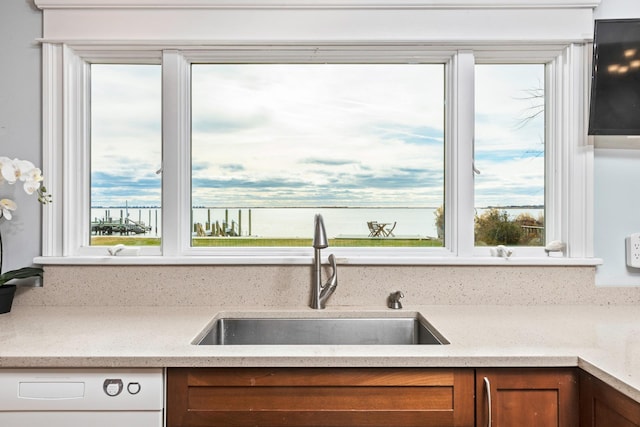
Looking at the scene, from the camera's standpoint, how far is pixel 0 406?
1.24 m

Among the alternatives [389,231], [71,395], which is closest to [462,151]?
[389,231]

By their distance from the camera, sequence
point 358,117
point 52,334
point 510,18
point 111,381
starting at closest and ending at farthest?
point 111,381, point 52,334, point 510,18, point 358,117

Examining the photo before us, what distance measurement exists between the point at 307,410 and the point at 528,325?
2.61 feet

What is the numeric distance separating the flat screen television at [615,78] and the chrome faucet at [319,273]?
112cm

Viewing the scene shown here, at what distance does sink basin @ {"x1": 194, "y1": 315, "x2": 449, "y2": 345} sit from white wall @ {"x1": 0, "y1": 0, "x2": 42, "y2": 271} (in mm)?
899

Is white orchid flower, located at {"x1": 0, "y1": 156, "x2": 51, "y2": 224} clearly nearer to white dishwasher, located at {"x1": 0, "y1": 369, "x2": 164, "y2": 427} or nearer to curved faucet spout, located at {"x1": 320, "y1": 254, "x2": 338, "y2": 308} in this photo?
white dishwasher, located at {"x1": 0, "y1": 369, "x2": 164, "y2": 427}

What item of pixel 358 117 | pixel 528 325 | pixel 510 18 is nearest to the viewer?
pixel 528 325

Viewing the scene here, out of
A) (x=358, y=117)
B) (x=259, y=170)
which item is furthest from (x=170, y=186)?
(x=358, y=117)

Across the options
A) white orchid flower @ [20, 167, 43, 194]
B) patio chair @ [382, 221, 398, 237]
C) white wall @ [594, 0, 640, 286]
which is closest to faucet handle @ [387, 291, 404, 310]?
patio chair @ [382, 221, 398, 237]

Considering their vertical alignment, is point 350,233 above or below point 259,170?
below

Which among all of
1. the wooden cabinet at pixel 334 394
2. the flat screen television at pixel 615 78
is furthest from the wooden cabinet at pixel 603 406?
the flat screen television at pixel 615 78

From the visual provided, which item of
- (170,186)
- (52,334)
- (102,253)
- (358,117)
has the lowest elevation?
(52,334)

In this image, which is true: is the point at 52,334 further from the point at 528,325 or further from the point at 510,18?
the point at 510,18

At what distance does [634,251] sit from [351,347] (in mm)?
1324
